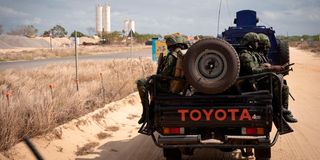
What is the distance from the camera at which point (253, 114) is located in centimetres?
584

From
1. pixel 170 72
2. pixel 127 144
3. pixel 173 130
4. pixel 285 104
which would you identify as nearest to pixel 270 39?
pixel 127 144

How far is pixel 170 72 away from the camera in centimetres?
654

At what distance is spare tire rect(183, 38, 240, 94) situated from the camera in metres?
5.77

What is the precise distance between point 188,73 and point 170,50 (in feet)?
3.39

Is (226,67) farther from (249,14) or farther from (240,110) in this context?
(249,14)

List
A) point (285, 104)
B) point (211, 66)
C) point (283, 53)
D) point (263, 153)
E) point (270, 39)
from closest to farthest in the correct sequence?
point (211, 66), point (285, 104), point (263, 153), point (283, 53), point (270, 39)

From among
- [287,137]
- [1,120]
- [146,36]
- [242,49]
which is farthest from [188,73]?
[146,36]

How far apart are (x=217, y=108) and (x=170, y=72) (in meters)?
1.04

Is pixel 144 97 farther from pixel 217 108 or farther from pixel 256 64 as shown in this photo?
pixel 256 64

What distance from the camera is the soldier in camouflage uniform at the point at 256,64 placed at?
20.2 ft

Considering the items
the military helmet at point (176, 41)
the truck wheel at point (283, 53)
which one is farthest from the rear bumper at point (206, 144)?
the truck wheel at point (283, 53)

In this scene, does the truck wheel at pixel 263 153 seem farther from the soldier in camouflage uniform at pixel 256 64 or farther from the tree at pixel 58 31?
the tree at pixel 58 31

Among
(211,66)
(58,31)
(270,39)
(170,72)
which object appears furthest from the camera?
(58,31)

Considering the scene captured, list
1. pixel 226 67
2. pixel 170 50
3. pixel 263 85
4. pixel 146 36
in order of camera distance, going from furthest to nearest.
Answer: pixel 146 36 → pixel 170 50 → pixel 263 85 → pixel 226 67
